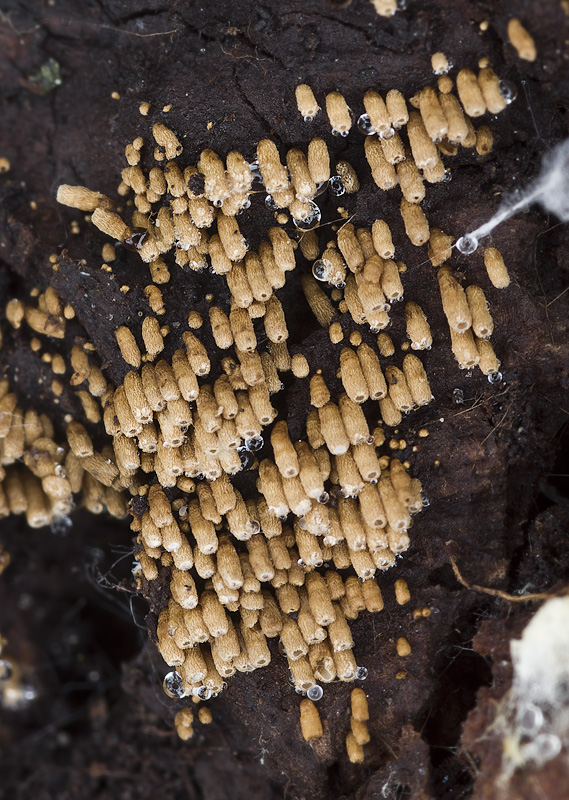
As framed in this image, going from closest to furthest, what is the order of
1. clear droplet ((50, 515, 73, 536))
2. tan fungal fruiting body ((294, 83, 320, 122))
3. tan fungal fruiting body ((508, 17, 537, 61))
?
1. tan fungal fruiting body ((508, 17, 537, 61))
2. tan fungal fruiting body ((294, 83, 320, 122))
3. clear droplet ((50, 515, 73, 536))

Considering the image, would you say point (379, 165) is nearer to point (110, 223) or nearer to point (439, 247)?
point (439, 247)

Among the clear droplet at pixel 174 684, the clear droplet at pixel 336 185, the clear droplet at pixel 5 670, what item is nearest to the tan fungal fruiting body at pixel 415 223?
the clear droplet at pixel 336 185

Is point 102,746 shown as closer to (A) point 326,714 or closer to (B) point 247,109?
(A) point 326,714

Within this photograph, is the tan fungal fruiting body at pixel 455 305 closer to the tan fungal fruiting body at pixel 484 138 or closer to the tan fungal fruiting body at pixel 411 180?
the tan fungal fruiting body at pixel 411 180

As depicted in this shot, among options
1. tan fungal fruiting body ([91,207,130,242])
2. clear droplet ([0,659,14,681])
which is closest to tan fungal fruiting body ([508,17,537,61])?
tan fungal fruiting body ([91,207,130,242])

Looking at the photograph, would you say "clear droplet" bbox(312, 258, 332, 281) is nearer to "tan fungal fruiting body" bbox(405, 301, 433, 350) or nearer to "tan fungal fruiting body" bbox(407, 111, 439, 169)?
"tan fungal fruiting body" bbox(405, 301, 433, 350)

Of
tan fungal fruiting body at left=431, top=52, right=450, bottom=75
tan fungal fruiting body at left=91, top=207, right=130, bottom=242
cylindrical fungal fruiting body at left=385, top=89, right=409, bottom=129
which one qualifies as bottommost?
tan fungal fruiting body at left=91, top=207, right=130, bottom=242
